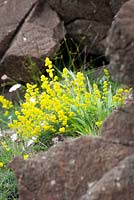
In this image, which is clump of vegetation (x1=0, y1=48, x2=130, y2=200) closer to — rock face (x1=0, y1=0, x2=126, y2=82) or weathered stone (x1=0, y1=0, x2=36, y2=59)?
rock face (x1=0, y1=0, x2=126, y2=82)

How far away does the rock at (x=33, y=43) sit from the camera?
6312mm

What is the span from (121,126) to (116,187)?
1.42ft

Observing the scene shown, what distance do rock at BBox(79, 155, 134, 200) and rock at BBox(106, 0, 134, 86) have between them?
1.34ft

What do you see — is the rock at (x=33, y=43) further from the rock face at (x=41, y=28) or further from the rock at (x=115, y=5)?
the rock at (x=115, y=5)

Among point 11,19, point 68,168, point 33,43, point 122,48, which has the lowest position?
point 33,43

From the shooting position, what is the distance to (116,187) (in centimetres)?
235

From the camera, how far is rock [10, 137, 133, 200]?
8.43 feet

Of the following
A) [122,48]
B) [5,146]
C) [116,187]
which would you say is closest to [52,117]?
[5,146]

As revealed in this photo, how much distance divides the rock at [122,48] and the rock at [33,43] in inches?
149

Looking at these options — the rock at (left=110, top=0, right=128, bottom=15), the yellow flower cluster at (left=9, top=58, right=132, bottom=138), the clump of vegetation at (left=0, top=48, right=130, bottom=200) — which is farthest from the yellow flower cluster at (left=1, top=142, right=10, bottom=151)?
the rock at (left=110, top=0, right=128, bottom=15)

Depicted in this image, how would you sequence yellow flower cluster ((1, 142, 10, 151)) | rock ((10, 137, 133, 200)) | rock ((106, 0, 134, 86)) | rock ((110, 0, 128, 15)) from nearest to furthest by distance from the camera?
rock ((106, 0, 134, 86)) → rock ((10, 137, 133, 200)) → yellow flower cluster ((1, 142, 10, 151)) → rock ((110, 0, 128, 15))

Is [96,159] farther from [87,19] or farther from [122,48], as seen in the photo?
[87,19]

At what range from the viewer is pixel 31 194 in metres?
2.65

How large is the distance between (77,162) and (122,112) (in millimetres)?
339
